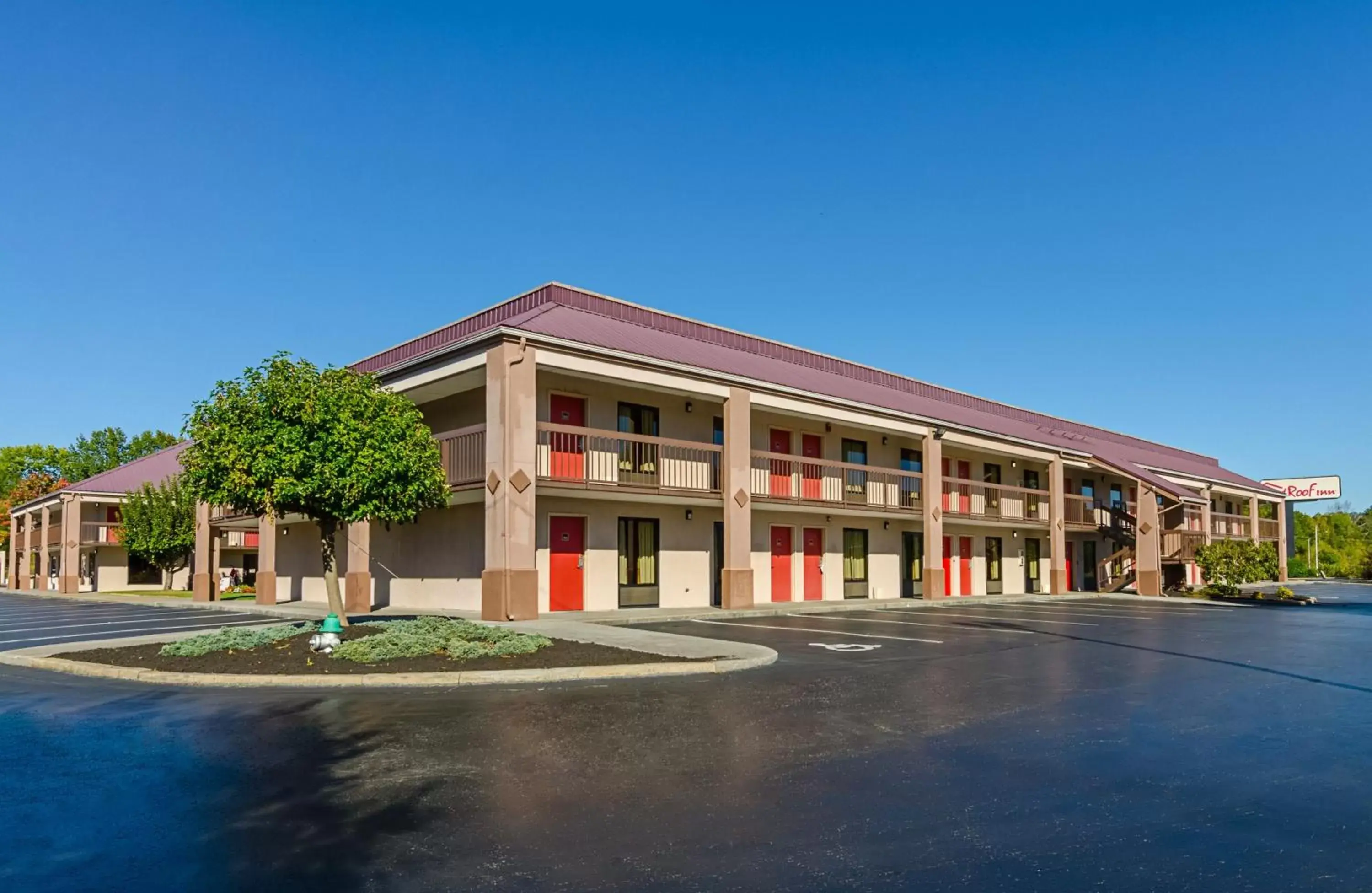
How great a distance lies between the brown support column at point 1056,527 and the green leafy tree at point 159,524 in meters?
37.9

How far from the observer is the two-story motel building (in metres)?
21.8

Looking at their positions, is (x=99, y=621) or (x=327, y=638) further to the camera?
(x=99, y=621)

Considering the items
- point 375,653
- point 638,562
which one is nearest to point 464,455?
point 638,562

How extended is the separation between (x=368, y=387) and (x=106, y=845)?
43.3 ft

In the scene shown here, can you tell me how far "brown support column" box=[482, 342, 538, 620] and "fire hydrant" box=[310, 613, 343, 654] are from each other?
18.3 feet

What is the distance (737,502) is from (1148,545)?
23.6m

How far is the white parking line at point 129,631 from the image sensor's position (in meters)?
19.3

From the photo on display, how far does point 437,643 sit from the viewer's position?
13.8m

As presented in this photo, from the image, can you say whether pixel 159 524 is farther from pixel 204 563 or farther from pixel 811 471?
pixel 811 471

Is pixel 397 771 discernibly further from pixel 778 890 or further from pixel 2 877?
pixel 778 890

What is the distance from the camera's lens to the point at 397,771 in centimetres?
713

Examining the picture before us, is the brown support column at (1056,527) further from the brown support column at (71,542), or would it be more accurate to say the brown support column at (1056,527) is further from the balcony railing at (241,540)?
the brown support column at (71,542)

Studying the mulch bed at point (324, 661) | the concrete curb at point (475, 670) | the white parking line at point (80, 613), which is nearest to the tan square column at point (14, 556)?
the white parking line at point (80, 613)

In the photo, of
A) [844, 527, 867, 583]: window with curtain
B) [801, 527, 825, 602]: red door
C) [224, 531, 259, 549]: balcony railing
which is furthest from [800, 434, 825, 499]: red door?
[224, 531, 259, 549]: balcony railing
